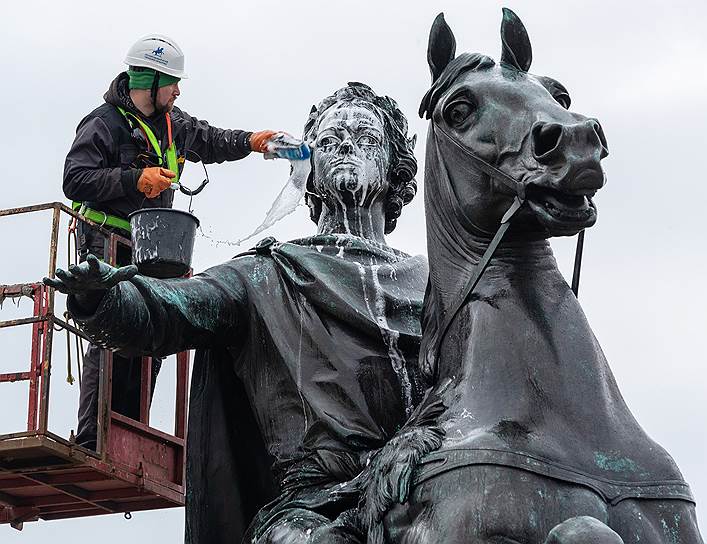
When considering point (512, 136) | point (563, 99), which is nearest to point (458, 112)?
point (512, 136)

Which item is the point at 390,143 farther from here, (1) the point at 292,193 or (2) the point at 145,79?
(2) the point at 145,79

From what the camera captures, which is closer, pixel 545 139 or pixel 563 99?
pixel 545 139

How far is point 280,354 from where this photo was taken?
393 inches

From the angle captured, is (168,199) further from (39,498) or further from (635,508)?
(635,508)

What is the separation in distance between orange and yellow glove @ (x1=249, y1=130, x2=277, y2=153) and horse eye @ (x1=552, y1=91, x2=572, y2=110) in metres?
3.66

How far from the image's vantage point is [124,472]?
42.7 ft

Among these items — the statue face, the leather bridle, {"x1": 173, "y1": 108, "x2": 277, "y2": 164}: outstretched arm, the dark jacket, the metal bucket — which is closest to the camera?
the leather bridle

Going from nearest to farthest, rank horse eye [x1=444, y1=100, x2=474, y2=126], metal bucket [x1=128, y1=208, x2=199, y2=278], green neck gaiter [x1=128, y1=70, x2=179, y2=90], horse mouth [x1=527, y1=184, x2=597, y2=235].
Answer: horse mouth [x1=527, y1=184, x2=597, y2=235] < horse eye [x1=444, y1=100, x2=474, y2=126] < metal bucket [x1=128, y1=208, x2=199, y2=278] < green neck gaiter [x1=128, y1=70, x2=179, y2=90]

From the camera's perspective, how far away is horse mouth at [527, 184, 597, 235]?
831 centimetres

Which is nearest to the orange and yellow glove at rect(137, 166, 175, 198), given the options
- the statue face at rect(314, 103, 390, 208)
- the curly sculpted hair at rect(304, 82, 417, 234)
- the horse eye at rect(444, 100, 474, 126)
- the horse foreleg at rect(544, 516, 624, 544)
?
the curly sculpted hair at rect(304, 82, 417, 234)

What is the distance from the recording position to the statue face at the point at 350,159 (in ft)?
34.4

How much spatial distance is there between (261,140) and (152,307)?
3073mm

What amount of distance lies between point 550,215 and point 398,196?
2513mm

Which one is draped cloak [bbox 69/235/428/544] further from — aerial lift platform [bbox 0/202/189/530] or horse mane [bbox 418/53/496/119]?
aerial lift platform [bbox 0/202/189/530]
